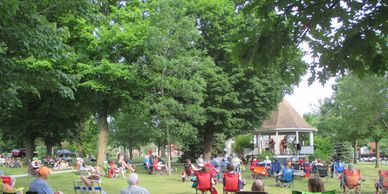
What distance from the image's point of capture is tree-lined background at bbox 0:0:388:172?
5282mm

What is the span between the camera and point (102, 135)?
2666cm

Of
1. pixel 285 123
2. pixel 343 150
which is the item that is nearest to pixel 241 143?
pixel 285 123

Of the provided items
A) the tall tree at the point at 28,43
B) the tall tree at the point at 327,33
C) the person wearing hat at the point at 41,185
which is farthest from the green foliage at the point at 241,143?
the tall tree at the point at 327,33

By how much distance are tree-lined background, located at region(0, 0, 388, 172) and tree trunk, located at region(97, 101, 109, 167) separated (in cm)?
6

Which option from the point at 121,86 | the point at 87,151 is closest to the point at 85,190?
the point at 121,86

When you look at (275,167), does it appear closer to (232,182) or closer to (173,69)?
(173,69)

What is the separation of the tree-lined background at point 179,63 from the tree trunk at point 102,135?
61mm

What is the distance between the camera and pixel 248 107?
31.3 metres

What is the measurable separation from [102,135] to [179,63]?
21.7 feet

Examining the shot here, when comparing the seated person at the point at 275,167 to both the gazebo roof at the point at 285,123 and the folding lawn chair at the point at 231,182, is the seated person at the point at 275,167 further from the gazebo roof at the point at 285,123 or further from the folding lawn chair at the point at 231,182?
the gazebo roof at the point at 285,123

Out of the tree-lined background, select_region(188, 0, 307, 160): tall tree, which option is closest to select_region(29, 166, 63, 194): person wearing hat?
the tree-lined background

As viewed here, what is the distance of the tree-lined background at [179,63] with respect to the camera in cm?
528

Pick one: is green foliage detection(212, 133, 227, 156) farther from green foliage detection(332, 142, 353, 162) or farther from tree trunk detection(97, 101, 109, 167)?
tree trunk detection(97, 101, 109, 167)

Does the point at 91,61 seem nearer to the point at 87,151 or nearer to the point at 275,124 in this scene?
the point at 275,124
